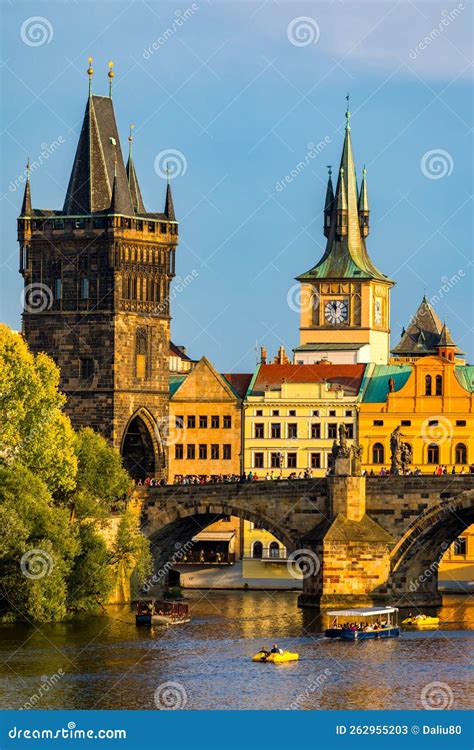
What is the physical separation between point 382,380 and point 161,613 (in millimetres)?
37976

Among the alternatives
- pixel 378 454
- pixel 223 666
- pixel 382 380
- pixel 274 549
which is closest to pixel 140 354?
pixel 274 549

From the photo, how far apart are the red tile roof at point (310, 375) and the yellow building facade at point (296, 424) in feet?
0.45

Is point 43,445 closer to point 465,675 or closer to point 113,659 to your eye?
point 113,659

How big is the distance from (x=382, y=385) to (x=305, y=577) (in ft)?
84.3

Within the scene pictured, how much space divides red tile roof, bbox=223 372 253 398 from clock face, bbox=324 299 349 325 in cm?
1865

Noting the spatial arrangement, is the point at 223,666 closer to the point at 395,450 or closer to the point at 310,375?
the point at 395,450

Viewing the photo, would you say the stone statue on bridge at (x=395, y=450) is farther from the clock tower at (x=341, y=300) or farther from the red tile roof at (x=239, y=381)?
the clock tower at (x=341, y=300)

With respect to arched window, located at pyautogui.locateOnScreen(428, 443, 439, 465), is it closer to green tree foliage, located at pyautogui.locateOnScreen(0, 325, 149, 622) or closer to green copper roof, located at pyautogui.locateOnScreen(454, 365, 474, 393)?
green copper roof, located at pyautogui.locateOnScreen(454, 365, 474, 393)

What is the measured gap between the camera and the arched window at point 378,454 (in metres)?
174

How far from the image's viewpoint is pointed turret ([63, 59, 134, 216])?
549 feet

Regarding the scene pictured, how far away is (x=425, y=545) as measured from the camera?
15288 centimetres

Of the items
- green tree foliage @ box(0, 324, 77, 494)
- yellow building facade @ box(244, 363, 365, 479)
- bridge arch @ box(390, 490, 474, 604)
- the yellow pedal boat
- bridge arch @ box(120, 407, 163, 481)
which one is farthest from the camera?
yellow building facade @ box(244, 363, 365, 479)

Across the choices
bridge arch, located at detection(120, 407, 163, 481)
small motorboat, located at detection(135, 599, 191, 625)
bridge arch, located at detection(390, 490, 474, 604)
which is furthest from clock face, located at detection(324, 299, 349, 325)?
small motorboat, located at detection(135, 599, 191, 625)

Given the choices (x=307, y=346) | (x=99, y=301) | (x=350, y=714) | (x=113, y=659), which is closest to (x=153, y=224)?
(x=99, y=301)
